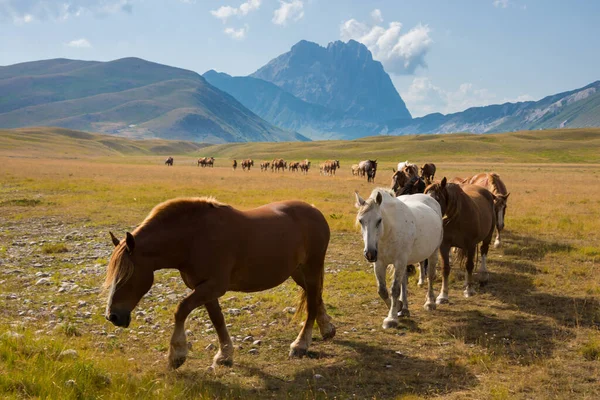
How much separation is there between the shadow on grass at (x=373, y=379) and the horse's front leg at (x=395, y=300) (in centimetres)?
122

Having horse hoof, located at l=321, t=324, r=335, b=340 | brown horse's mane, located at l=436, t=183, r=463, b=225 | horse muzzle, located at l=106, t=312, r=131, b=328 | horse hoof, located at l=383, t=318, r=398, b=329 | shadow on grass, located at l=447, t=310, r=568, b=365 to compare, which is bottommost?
shadow on grass, located at l=447, t=310, r=568, b=365

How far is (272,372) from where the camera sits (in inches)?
257

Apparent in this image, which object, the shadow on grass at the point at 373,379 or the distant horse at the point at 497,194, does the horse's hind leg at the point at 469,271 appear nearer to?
the shadow on grass at the point at 373,379

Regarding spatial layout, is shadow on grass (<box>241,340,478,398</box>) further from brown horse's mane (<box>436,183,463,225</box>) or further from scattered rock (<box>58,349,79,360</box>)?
brown horse's mane (<box>436,183,463,225</box>)

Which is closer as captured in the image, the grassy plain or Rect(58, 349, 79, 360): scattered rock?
the grassy plain

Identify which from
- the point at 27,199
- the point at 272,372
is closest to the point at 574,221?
the point at 272,372

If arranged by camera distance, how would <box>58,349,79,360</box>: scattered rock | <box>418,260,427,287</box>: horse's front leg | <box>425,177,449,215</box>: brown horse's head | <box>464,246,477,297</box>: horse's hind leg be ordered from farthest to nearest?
1. <box>418,260,427,287</box>: horse's front leg
2. <box>425,177,449,215</box>: brown horse's head
3. <box>464,246,477,297</box>: horse's hind leg
4. <box>58,349,79,360</box>: scattered rock

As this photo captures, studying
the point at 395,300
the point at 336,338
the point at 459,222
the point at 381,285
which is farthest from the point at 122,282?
the point at 459,222

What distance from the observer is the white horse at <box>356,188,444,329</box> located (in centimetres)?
804

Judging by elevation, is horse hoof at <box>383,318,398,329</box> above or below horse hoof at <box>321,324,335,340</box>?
below

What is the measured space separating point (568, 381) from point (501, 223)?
1055 cm

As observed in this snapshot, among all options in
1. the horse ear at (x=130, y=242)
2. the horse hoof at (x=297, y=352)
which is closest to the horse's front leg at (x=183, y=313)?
the horse ear at (x=130, y=242)

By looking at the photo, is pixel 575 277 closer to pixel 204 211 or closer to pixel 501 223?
pixel 501 223

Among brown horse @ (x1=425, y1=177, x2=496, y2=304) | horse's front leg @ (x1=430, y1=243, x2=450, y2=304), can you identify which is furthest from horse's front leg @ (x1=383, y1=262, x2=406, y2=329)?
brown horse @ (x1=425, y1=177, x2=496, y2=304)
